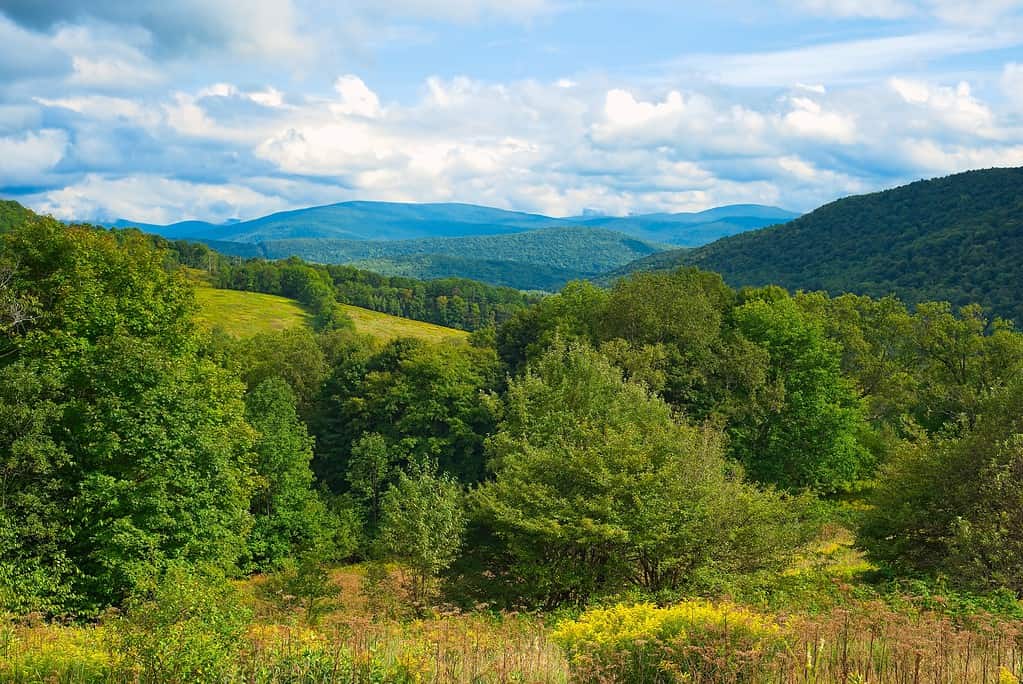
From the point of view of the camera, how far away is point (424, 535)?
2636cm

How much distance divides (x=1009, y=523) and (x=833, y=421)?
73.7ft

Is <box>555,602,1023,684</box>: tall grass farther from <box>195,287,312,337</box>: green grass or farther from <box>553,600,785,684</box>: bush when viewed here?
<box>195,287,312,337</box>: green grass

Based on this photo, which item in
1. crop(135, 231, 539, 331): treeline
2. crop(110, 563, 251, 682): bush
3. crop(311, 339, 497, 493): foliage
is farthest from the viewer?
crop(135, 231, 539, 331): treeline

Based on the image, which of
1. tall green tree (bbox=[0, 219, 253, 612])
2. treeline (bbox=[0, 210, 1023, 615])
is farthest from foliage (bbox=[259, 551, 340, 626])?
tall green tree (bbox=[0, 219, 253, 612])

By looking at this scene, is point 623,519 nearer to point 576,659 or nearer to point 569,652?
point 569,652

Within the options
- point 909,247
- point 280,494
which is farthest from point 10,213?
point 909,247

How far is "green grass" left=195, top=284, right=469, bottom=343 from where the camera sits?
327ft

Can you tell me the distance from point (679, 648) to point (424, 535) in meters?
18.5

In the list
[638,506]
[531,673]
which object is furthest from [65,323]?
[531,673]

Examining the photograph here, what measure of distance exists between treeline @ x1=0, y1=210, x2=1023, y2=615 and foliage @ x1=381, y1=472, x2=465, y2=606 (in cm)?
12

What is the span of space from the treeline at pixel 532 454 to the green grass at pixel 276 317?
185 ft

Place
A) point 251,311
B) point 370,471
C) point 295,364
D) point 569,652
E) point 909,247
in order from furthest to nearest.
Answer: point 909,247 → point 251,311 → point 295,364 → point 370,471 → point 569,652

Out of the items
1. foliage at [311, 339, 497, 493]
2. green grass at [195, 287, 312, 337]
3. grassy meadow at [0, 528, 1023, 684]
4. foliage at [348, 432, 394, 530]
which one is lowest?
foliage at [348, 432, 394, 530]

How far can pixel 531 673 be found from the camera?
803cm
